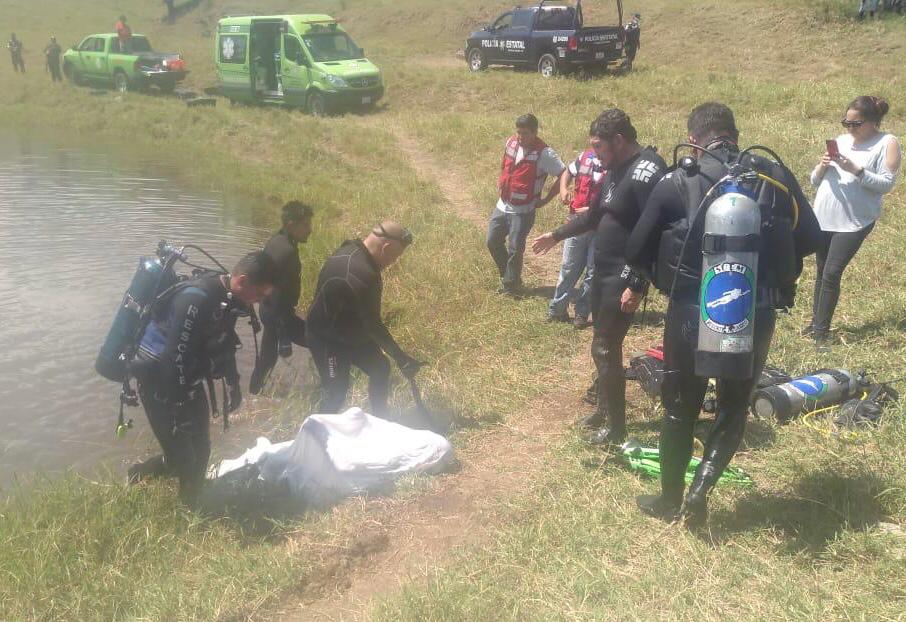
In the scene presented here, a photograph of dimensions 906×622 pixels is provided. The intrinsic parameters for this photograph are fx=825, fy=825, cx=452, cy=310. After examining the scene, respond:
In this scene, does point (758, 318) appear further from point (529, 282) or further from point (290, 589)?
point (529, 282)

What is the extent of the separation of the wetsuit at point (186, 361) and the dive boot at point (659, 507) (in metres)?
2.24

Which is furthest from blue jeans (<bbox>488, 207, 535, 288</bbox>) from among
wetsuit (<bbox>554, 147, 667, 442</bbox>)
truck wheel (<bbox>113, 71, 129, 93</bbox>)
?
truck wheel (<bbox>113, 71, 129, 93</bbox>)

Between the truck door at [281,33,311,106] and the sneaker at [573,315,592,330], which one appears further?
the truck door at [281,33,311,106]

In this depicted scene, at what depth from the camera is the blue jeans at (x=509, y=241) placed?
785 cm

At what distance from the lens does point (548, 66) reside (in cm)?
1928

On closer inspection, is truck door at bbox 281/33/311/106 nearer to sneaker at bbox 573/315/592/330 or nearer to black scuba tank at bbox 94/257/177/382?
sneaker at bbox 573/315/592/330

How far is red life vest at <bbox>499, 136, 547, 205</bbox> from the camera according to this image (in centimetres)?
756

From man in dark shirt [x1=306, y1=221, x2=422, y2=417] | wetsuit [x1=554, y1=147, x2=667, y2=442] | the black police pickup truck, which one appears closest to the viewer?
wetsuit [x1=554, y1=147, x2=667, y2=442]

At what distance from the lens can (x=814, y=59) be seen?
1919cm

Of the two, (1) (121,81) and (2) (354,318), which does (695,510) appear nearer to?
(2) (354,318)

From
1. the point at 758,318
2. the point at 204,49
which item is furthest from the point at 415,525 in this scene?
the point at 204,49

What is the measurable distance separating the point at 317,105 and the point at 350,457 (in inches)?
615

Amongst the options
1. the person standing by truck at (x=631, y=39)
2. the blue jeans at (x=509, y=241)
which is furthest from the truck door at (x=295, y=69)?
the blue jeans at (x=509, y=241)

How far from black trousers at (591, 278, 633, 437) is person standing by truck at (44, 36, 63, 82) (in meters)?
25.1
